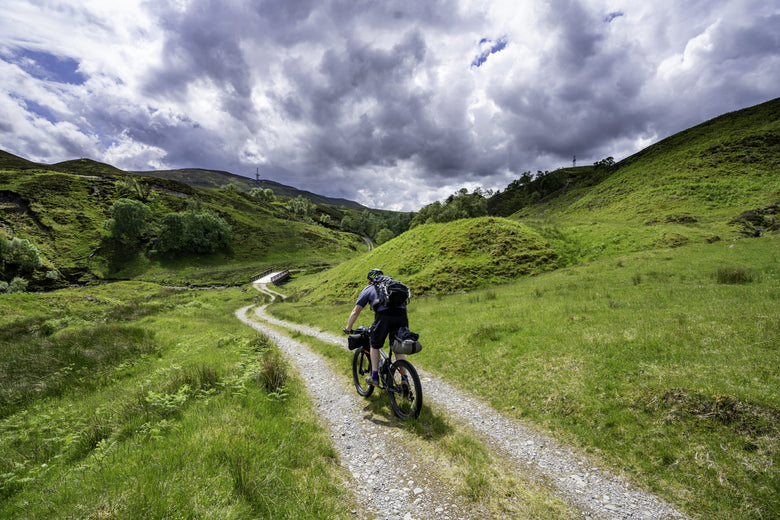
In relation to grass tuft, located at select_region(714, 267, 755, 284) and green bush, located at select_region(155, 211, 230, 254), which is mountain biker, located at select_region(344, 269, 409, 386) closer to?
grass tuft, located at select_region(714, 267, 755, 284)

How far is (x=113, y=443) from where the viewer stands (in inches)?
203

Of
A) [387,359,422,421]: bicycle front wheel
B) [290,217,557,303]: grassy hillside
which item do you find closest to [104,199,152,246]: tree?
[290,217,557,303]: grassy hillside

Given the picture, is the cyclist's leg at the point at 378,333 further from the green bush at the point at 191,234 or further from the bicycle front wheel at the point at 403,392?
the green bush at the point at 191,234

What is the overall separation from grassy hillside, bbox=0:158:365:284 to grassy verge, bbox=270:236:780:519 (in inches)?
2885

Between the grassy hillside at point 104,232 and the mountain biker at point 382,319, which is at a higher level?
the grassy hillside at point 104,232

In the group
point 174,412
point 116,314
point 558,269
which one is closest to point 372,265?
point 558,269

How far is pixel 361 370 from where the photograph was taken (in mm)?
9453

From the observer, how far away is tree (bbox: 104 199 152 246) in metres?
90.2

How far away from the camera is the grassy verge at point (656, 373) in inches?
182

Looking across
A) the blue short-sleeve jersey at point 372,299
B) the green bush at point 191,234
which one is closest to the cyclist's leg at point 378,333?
the blue short-sleeve jersey at point 372,299

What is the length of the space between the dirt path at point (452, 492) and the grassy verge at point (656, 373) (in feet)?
1.53

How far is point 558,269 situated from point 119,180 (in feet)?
521

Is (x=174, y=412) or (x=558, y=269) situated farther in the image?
(x=558, y=269)

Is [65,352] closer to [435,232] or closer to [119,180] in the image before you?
[435,232]
